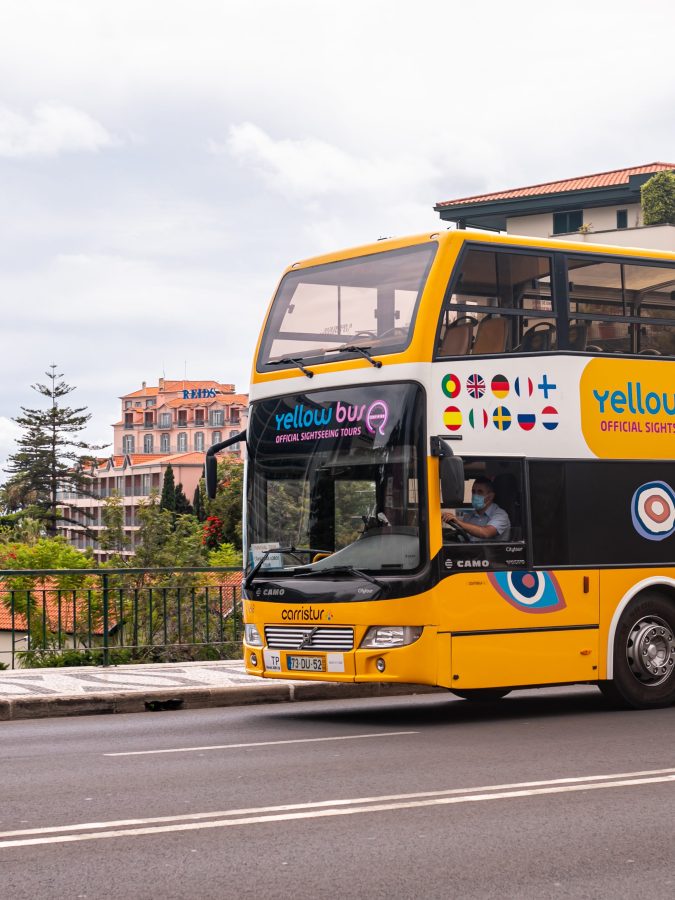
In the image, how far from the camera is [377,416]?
11.7 m

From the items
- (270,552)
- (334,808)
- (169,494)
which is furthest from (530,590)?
(169,494)

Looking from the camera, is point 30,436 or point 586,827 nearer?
point 586,827

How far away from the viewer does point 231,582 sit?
18.7m

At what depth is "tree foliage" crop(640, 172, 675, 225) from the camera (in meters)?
65.3

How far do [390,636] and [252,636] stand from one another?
171 cm

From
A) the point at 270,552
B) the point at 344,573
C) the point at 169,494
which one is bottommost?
the point at 344,573

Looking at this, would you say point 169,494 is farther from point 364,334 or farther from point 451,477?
point 451,477

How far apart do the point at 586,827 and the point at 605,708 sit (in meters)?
6.18

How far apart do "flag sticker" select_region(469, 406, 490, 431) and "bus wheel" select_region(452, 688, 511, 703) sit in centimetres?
302

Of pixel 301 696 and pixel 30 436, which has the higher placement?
pixel 30 436

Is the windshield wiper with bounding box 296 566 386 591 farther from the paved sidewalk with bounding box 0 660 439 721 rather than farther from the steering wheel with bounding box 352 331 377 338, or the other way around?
the paved sidewalk with bounding box 0 660 439 721

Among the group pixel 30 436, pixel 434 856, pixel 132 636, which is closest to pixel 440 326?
pixel 434 856

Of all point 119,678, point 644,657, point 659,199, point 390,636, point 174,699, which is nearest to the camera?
point 390,636

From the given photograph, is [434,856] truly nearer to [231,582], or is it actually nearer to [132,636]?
[132,636]
